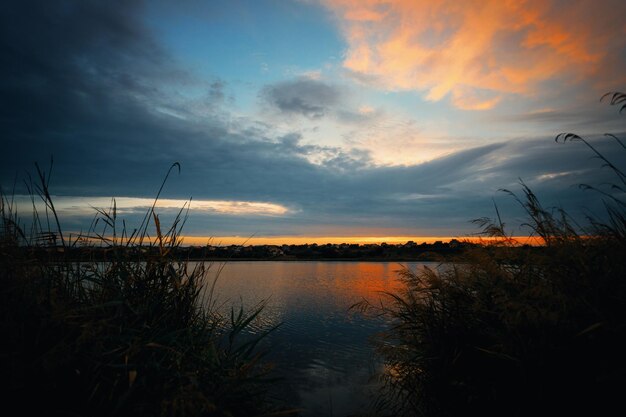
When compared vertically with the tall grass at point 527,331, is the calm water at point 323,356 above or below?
below

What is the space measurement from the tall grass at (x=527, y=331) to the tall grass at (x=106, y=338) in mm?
3080

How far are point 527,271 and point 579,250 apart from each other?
1.17 m

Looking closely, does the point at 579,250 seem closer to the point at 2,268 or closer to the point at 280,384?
the point at 2,268

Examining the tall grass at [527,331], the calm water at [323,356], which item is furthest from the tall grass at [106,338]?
the tall grass at [527,331]

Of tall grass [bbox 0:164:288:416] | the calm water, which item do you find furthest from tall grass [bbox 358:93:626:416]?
tall grass [bbox 0:164:288:416]

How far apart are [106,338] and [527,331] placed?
479 centimetres

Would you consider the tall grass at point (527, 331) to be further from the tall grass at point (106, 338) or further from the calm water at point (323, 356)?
the tall grass at point (106, 338)

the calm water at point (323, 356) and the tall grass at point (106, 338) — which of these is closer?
the tall grass at point (106, 338)

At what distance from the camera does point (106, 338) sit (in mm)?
3404

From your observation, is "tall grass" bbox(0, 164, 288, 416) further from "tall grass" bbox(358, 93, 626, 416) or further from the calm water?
"tall grass" bbox(358, 93, 626, 416)

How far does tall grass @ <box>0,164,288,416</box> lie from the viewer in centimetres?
297

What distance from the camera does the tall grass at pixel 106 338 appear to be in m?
2.97

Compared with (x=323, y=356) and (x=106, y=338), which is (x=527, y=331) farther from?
(x=323, y=356)

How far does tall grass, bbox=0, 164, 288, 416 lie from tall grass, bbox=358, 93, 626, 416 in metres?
3.08
